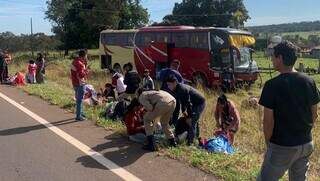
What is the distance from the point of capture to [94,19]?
186ft

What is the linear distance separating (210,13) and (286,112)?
81.6m

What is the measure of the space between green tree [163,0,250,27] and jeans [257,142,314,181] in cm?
7902

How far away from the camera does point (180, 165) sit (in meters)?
7.94

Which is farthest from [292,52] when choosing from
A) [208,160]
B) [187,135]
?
[187,135]

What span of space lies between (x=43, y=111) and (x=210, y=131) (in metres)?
4.57

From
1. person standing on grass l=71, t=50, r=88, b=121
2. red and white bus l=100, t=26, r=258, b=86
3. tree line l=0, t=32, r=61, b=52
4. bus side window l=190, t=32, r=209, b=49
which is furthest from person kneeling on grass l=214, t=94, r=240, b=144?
tree line l=0, t=32, r=61, b=52

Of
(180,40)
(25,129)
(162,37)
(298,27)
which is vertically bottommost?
(25,129)

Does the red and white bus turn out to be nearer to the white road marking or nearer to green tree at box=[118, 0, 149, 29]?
the white road marking

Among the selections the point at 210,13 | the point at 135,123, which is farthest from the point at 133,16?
the point at 135,123

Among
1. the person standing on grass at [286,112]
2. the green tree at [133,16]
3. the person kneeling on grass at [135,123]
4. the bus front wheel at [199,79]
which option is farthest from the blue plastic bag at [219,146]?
the green tree at [133,16]

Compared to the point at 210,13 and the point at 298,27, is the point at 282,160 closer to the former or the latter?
the point at 210,13

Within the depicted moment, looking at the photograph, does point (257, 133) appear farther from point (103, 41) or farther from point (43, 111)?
point (103, 41)

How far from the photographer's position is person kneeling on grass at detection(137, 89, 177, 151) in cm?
909

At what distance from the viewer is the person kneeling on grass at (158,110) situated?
9086mm
